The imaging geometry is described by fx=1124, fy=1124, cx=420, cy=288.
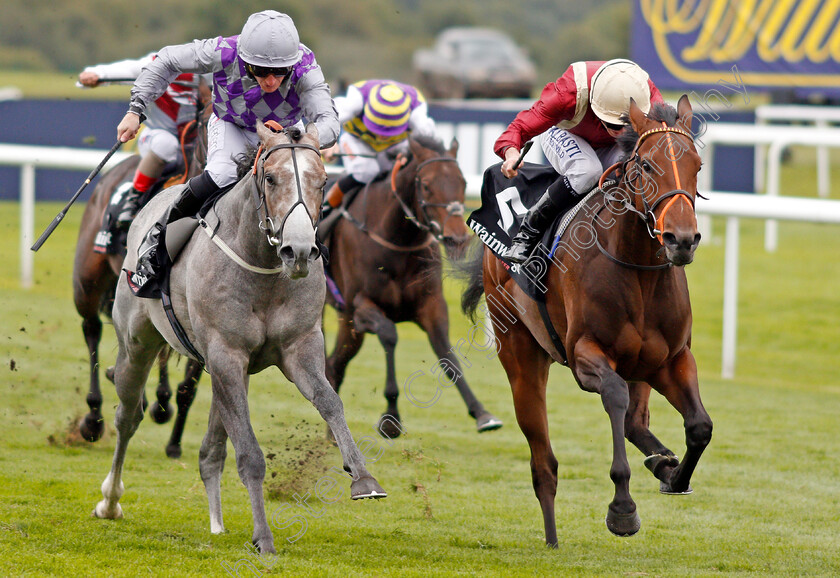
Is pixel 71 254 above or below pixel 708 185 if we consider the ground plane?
below

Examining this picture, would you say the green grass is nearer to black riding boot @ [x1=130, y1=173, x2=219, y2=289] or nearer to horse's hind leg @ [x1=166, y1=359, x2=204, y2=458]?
horse's hind leg @ [x1=166, y1=359, x2=204, y2=458]

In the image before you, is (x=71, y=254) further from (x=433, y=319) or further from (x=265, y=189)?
(x=265, y=189)

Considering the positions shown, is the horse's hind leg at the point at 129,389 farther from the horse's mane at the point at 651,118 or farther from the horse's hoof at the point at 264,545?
the horse's mane at the point at 651,118

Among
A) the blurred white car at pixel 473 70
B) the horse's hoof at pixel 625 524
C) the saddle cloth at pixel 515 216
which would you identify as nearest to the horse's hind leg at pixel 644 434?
the horse's hoof at pixel 625 524

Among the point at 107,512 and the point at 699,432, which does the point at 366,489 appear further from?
the point at 107,512

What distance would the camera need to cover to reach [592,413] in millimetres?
7203

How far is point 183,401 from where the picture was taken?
582 centimetres

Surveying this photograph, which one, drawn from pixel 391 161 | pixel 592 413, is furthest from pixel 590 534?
pixel 391 161

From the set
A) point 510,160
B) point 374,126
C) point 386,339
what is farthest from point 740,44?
point 510,160

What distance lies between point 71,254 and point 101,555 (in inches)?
345

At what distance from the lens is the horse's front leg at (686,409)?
3.85 m

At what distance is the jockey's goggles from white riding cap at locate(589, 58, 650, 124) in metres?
1.16

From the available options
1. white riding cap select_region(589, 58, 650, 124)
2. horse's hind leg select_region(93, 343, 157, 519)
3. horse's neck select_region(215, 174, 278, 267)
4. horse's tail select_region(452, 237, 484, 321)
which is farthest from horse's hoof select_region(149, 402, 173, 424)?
white riding cap select_region(589, 58, 650, 124)

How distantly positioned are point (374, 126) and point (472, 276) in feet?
7.18
